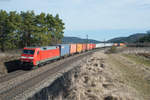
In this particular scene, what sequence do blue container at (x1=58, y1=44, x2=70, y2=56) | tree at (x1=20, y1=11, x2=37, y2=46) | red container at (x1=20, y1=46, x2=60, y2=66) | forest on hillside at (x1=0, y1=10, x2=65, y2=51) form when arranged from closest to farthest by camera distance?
red container at (x1=20, y1=46, x2=60, y2=66)
blue container at (x1=58, y1=44, x2=70, y2=56)
forest on hillside at (x1=0, y1=10, x2=65, y2=51)
tree at (x1=20, y1=11, x2=37, y2=46)

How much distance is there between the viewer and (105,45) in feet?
345

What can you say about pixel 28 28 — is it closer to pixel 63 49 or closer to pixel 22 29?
pixel 22 29

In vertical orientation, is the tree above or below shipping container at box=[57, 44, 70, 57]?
above

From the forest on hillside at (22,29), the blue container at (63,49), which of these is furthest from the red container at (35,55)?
the forest on hillside at (22,29)

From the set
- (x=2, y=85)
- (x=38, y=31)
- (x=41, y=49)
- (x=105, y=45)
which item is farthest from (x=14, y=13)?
(x=105, y=45)

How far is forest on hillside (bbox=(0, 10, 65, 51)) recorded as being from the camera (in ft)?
128

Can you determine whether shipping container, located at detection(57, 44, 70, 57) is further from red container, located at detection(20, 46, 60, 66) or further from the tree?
the tree

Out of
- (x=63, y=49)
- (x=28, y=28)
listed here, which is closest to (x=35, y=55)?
(x=63, y=49)

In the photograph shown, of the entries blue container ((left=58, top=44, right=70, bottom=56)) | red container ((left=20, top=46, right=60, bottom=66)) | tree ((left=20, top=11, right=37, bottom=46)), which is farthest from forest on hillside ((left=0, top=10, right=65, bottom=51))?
red container ((left=20, top=46, right=60, bottom=66))

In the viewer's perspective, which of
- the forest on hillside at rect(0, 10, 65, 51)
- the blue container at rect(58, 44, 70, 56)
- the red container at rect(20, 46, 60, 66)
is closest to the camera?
the red container at rect(20, 46, 60, 66)

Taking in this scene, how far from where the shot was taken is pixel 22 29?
137 feet

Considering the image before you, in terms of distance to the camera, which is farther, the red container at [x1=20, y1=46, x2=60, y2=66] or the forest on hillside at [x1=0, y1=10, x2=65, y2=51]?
the forest on hillside at [x1=0, y1=10, x2=65, y2=51]

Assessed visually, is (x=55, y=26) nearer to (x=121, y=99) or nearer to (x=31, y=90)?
(x=31, y=90)

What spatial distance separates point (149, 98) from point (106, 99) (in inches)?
120
